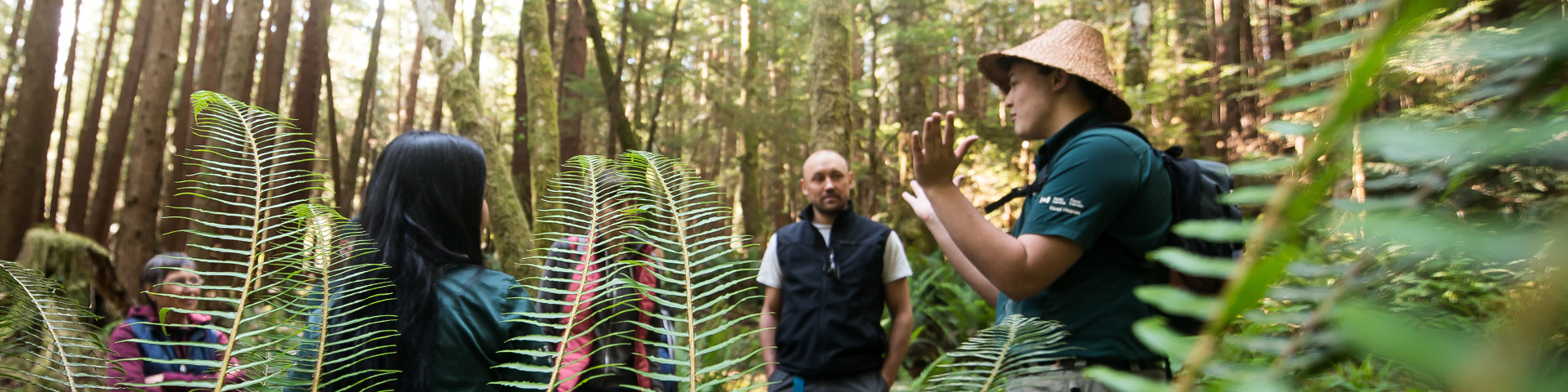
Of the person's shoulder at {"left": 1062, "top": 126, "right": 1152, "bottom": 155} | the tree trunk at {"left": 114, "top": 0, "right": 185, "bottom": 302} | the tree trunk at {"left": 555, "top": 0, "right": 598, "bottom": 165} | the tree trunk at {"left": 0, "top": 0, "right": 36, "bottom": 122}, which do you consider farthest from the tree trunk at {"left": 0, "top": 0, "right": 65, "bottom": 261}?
the tree trunk at {"left": 0, "top": 0, "right": 36, "bottom": 122}

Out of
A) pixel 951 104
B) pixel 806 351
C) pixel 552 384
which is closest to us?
pixel 552 384

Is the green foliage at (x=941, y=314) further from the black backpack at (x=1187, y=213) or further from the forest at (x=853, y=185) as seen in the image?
the black backpack at (x=1187, y=213)

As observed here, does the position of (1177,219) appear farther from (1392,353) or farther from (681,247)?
(1392,353)

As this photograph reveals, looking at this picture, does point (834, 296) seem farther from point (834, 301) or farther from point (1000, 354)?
point (1000, 354)

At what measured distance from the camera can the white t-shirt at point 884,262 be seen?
3680 millimetres

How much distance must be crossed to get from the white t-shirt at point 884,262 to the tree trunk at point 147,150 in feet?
27.8

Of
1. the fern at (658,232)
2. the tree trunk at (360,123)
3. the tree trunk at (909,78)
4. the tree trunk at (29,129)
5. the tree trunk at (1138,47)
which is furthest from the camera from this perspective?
the tree trunk at (360,123)

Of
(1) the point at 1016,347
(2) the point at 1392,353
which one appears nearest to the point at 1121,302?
(1) the point at 1016,347

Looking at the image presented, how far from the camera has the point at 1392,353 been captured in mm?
275

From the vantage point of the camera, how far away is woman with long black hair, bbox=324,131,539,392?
5.23 feet

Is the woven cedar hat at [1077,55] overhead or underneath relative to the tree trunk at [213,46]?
underneath

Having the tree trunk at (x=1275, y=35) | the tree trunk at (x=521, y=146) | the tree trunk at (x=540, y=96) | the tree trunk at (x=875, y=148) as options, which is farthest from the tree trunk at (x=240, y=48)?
the tree trunk at (x=1275, y=35)

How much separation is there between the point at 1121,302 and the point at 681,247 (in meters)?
1.41

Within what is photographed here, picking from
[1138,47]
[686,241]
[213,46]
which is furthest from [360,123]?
[686,241]
